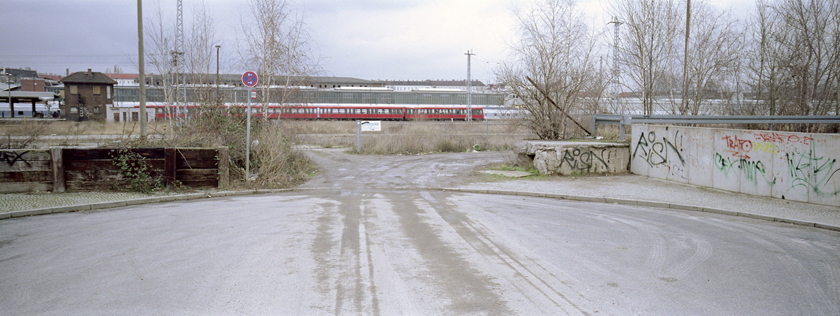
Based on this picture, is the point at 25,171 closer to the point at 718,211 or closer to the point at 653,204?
the point at 653,204

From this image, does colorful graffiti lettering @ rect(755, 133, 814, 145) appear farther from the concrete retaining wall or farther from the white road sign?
the white road sign

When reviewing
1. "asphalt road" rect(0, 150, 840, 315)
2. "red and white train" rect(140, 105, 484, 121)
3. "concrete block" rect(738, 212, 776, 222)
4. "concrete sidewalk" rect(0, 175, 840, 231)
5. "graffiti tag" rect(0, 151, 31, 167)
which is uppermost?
"red and white train" rect(140, 105, 484, 121)

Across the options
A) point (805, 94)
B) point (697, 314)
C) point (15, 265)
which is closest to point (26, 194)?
point (15, 265)

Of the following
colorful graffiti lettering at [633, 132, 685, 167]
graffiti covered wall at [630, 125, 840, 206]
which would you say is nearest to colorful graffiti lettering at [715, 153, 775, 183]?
graffiti covered wall at [630, 125, 840, 206]

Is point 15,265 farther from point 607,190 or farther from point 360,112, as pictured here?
point 360,112

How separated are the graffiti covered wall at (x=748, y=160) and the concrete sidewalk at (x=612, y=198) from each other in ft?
0.99

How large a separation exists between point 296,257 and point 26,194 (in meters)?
8.93

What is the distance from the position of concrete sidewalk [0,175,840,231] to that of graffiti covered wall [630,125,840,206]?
301 mm

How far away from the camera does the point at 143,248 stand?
7086 millimetres

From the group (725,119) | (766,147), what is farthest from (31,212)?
(725,119)

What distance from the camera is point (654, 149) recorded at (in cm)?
1536

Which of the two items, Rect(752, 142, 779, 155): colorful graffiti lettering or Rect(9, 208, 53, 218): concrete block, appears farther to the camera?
Rect(752, 142, 779, 155): colorful graffiti lettering

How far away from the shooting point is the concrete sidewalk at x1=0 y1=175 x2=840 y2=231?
9.96 meters

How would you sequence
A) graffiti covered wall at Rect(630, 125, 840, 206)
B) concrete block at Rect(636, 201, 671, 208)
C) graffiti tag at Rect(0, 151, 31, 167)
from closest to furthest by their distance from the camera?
graffiti covered wall at Rect(630, 125, 840, 206) < concrete block at Rect(636, 201, 671, 208) < graffiti tag at Rect(0, 151, 31, 167)
